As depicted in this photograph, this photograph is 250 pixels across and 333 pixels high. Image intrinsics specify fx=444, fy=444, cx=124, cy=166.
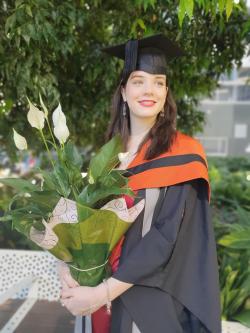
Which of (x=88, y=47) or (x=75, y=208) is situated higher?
(x=88, y=47)

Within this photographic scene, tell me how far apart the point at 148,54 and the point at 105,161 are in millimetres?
535

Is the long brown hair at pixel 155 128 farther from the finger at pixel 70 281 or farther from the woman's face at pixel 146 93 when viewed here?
the finger at pixel 70 281

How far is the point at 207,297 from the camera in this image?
5.75ft

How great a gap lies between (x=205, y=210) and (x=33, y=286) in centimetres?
192

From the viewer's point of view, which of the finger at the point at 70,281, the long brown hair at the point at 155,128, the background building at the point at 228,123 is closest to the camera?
the finger at the point at 70,281

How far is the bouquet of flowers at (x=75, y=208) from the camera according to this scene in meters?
1.51

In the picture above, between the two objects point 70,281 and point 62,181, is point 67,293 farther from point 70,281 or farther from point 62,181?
point 62,181

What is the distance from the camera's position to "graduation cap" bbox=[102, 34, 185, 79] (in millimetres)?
1856

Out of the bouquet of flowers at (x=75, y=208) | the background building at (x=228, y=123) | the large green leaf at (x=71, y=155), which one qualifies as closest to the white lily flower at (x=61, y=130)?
the bouquet of flowers at (x=75, y=208)

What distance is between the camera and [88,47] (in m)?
3.35

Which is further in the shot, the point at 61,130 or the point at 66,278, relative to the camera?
the point at 66,278

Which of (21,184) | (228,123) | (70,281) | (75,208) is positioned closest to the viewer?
(75,208)

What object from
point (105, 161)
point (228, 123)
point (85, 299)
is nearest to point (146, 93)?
point (105, 161)

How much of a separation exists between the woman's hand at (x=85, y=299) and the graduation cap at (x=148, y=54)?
35.3 inches
